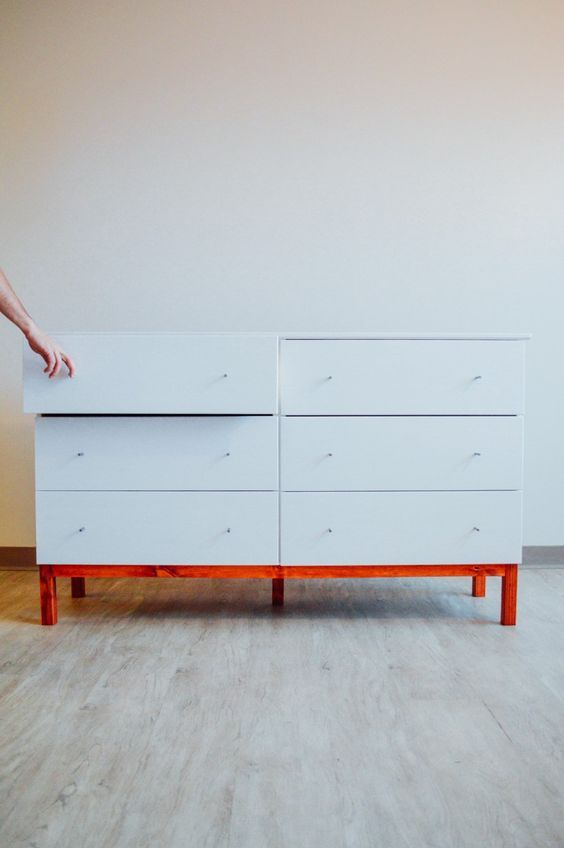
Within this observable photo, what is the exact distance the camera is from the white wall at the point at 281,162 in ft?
7.84

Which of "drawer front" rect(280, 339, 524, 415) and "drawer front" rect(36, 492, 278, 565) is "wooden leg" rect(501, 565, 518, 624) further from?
"drawer front" rect(36, 492, 278, 565)

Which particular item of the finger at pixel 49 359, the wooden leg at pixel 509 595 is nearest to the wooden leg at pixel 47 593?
the finger at pixel 49 359

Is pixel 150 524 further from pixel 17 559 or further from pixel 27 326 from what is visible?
pixel 17 559

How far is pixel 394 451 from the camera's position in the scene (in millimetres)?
1788

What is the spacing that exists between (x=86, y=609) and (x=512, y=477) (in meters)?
1.24

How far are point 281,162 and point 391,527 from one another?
54.1 inches

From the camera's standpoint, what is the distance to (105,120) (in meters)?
2.41

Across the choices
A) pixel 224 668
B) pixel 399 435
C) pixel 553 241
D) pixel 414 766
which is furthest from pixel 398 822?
pixel 553 241

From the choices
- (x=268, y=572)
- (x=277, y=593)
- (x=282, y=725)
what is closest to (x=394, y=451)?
(x=268, y=572)

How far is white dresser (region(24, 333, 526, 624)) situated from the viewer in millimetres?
1773

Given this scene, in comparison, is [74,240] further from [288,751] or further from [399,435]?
[288,751]

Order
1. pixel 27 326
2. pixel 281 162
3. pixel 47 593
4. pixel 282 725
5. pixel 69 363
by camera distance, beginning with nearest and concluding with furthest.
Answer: pixel 282 725
pixel 27 326
pixel 69 363
pixel 47 593
pixel 281 162

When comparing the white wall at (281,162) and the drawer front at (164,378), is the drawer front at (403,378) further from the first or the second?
the white wall at (281,162)

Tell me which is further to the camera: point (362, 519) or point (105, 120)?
point (105, 120)
